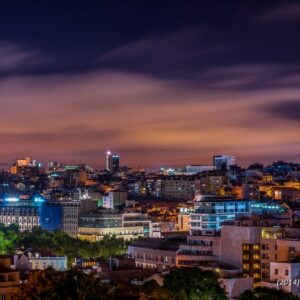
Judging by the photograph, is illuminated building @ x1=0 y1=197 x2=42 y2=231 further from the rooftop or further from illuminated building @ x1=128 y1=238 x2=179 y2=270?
illuminated building @ x1=128 y1=238 x2=179 y2=270

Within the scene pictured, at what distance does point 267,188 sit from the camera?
75062 mm

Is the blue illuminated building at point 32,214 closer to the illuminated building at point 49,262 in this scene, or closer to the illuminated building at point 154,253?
the illuminated building at point 154,253

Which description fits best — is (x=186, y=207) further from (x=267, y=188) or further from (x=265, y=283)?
(x=265, y=283)

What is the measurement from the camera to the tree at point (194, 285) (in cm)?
2464

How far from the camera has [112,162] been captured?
427 ft

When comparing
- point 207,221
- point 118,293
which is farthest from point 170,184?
point 118,293

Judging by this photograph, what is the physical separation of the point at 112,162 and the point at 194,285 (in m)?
105

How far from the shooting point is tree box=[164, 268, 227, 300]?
24641mm

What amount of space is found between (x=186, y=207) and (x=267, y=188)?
8258 mm

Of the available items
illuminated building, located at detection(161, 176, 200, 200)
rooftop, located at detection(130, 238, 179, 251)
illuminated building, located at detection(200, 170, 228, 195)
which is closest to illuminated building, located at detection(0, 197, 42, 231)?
illuminated building, located at detection(200, 170, 228, 195)

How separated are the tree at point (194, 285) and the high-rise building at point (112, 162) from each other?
10346 centimetres

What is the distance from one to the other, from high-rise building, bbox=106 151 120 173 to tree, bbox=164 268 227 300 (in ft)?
339

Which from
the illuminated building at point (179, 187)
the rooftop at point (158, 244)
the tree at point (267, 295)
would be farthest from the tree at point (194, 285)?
the illuminated building at point (179, 187)

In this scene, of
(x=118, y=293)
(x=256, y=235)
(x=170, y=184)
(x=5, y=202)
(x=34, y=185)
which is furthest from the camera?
(x=34, y=185)
